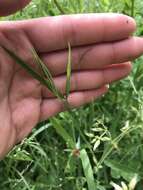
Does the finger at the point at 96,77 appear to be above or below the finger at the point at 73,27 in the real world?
below

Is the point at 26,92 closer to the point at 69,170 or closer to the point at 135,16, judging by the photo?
the point at 69,170

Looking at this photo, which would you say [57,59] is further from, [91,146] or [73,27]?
[91,146]

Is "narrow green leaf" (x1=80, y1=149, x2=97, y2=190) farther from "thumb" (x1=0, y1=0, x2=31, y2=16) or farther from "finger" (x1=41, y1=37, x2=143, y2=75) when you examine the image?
"thumb" (x1=0, y1=0, x2=31, y2=16)

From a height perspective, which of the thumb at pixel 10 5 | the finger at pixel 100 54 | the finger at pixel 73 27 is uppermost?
the thumb at pixel 10 5

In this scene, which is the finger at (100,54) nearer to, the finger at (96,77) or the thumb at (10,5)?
the finger at (96,77)

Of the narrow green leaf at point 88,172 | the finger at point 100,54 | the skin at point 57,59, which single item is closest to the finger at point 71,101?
the skin at point 57,59

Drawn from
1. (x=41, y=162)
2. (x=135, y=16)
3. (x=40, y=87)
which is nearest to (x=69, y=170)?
(x=41, y=162)
